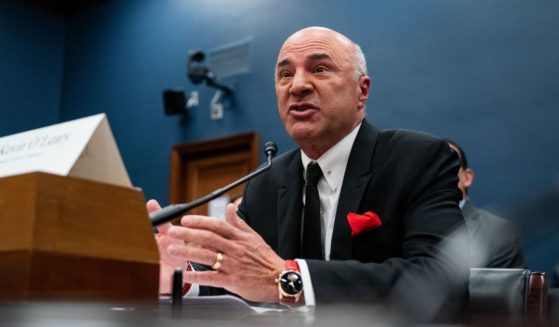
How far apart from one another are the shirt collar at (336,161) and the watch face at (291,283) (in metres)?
0.54

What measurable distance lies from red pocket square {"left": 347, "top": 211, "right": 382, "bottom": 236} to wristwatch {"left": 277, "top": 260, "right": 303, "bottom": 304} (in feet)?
1.15

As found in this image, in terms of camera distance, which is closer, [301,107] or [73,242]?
[73,242]

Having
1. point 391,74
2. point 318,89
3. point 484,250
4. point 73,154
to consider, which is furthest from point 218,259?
point 391,74

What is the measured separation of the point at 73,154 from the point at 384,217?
874mm

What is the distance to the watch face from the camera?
1.20 meters

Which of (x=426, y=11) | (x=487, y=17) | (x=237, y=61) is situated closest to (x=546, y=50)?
(x=487, y=17)

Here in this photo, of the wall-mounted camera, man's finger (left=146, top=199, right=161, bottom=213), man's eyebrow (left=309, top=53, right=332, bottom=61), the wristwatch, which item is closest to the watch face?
the wristwatch

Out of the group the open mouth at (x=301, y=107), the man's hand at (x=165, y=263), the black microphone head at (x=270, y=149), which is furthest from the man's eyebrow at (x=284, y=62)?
the man's hand at (x=165, y=263)

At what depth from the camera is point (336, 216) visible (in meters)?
1.60

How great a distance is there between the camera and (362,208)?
1.62 m

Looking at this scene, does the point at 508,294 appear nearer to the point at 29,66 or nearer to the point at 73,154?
the point at 73,154

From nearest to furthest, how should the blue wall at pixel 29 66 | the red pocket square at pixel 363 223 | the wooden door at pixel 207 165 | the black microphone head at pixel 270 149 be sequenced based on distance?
the black microphone head at pixel 270 149
the red pocket square at pixel 363 223
the wooden door at pixel 207 165
the blue wall at pixel 29 66

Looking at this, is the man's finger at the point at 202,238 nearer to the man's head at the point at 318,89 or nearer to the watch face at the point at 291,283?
the watch face at the point at 291,283

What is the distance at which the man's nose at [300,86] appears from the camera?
1.77 metres
